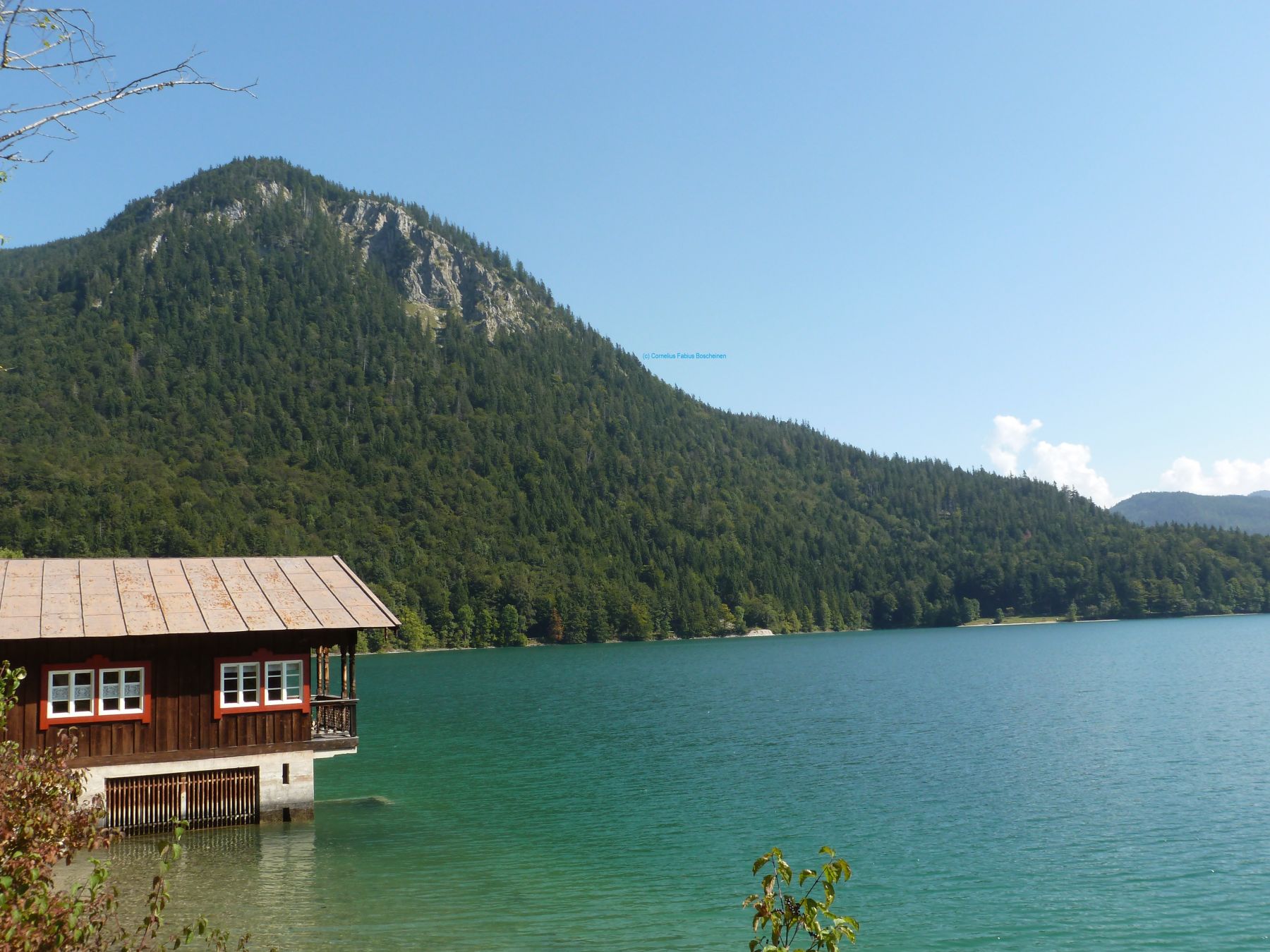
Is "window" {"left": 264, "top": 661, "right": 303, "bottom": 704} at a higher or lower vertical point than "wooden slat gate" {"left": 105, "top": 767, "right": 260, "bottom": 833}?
higher

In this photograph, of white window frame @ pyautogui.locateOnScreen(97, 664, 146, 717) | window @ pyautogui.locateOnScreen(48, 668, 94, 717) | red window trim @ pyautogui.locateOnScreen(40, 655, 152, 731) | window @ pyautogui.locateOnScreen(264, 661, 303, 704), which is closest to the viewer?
red window trim @ pyautogui.locateOnScreen(40, 655, 152, 731)

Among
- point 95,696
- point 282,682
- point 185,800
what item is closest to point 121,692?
point 95,696

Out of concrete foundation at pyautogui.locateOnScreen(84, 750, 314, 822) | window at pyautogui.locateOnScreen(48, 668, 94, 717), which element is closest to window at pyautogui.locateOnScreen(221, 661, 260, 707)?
concrete foundation at pyautogui.locateOnScreen(84, 750, 314, 822)

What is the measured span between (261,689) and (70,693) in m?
4.93

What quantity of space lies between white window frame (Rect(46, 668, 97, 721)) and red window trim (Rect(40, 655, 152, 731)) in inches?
0.7

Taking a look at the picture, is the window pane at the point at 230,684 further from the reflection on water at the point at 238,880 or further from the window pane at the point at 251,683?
the reflection on water at the point at 238,880

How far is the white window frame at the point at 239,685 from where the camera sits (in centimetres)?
2848

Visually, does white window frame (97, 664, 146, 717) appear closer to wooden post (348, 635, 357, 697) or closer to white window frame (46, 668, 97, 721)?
white window frame (46, 668, 97, 721)

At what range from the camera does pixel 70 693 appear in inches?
1056

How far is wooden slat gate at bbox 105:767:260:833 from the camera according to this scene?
27250 mm

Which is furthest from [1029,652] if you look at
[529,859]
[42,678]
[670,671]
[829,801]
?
[42,678]

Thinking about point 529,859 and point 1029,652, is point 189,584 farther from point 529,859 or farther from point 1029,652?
point 1029,652

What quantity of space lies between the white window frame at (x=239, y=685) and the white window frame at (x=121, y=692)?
1964 mm

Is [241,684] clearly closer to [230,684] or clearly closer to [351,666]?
[230,684]
